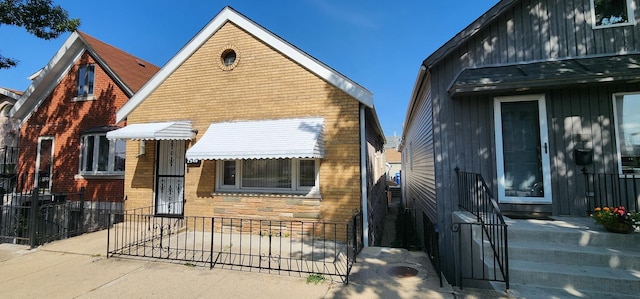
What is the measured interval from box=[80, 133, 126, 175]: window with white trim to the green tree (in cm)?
498

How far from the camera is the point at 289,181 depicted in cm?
851

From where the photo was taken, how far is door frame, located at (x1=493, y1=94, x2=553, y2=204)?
6.46 m

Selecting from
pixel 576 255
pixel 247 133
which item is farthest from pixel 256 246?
pixel 576 255

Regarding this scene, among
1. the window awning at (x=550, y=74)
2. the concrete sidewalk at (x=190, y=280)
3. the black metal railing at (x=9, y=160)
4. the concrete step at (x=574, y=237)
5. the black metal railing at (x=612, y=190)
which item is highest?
the window awning at (x=550, y=74)

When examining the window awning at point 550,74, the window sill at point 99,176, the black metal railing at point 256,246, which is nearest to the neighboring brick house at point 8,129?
the window sill at point 99,176

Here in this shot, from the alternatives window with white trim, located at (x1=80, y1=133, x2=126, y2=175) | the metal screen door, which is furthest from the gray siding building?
window with white trim, located at (x1=80, y1=133, x2=126, y2=175)

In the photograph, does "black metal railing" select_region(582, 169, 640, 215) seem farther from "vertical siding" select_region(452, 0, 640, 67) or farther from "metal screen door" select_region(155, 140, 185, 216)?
"metal screen door" select_region(155, 140, 185, 216)

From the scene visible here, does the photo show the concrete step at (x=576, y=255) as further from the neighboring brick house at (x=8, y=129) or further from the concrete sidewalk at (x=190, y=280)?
the neighboring brick house at (x=8, y=129)

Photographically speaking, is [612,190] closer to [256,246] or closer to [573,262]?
Answer: [573,262]

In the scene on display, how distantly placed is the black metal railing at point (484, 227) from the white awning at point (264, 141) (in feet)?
11.4

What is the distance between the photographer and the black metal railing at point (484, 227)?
4.66 m

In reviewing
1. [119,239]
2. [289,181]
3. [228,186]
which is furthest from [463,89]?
[119,239]

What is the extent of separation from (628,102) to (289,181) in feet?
26.5

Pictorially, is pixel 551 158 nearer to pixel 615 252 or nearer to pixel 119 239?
pixel 615 252
